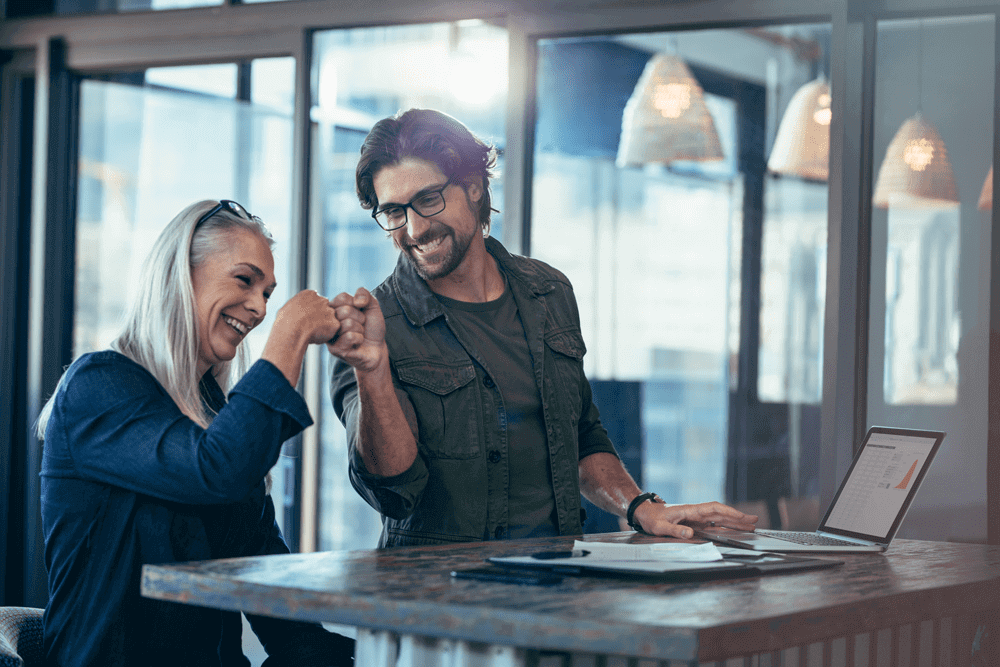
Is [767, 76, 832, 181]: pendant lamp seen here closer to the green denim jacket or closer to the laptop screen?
the laptop screen

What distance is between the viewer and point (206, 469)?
5.16ft

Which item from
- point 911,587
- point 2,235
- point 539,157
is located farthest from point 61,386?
point 2,235

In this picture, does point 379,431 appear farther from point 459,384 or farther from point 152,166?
point 152,166

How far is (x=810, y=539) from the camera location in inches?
77.8

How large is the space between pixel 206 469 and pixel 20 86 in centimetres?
285

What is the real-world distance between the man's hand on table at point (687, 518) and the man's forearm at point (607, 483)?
4.7 inches

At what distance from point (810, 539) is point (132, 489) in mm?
1232

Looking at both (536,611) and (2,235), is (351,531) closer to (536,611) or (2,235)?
(2,235)

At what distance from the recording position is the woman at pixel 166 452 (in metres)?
1.60

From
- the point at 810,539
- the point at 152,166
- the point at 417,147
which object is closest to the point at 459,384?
the point at 417,147

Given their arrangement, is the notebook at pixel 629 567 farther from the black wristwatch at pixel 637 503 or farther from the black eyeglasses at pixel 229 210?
the black eyeglasses at pixel 229 210

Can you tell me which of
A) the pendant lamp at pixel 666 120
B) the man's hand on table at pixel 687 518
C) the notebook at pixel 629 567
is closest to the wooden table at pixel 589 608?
the notebook at pixel 629 567

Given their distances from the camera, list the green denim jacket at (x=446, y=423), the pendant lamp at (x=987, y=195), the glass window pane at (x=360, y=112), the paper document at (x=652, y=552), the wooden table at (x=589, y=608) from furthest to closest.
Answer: the glass window pane at (x=360, y=112)
the pendant lamp at (x=987, y=195)
the green denim jacket at (x=446, y=423)
the paper document at (x=652, y=552)
the wooden table at (x=589, y=608)

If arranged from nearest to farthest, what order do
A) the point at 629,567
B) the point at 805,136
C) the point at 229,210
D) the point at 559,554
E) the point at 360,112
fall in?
the point at 629,567
the point at 559,554
the point at 229,210
the point at 805,136
the point at 360,112
